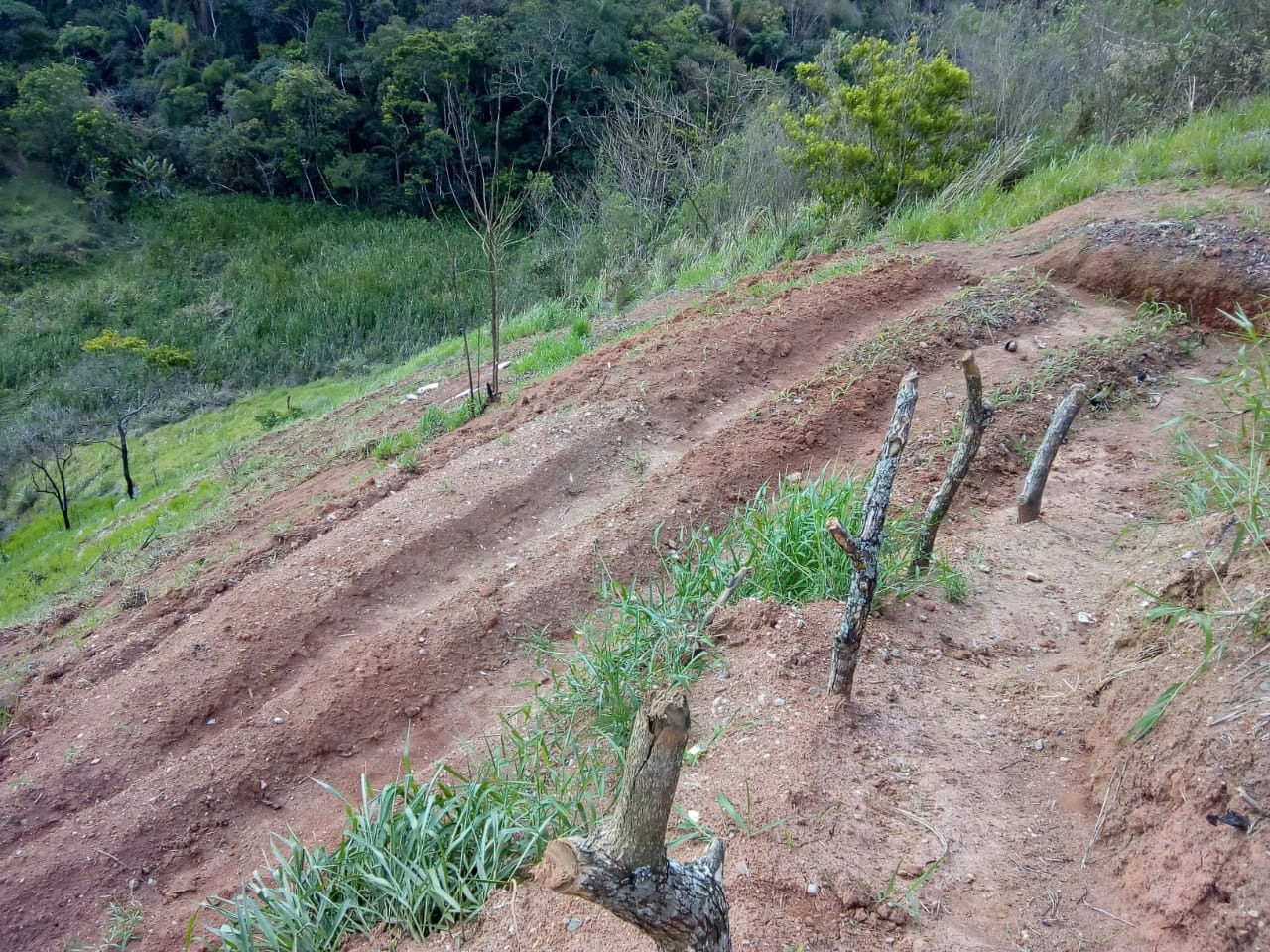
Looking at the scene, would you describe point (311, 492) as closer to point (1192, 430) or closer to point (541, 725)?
point (541, 725)

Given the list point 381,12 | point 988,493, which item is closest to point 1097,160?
point 988,493

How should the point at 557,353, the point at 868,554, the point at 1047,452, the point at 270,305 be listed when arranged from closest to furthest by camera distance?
the point at 868,554, the point at 1047,452, the point at 557,353, the point at 270,305

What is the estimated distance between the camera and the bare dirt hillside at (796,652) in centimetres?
187

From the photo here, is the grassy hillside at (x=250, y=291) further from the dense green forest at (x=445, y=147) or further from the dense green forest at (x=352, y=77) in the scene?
the dense green forest at (x=352, y=77)

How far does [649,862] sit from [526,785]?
3.73 ft

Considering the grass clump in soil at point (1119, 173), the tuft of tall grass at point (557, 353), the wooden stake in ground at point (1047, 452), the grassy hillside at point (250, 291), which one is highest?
the grass clump in soil at point (1119, 173)

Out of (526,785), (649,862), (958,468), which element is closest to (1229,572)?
(958,468)

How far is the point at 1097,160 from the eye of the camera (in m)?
7.21

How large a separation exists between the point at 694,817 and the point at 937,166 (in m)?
7.84

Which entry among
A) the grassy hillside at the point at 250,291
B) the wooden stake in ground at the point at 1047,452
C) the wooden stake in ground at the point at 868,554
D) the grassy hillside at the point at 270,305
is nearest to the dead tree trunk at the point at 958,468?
the wooden stake in ground at the point at 1047,452

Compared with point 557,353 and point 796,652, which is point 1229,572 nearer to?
point 796,652

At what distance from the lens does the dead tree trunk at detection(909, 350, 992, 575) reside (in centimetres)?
279

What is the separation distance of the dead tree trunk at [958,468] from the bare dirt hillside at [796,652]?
21cm

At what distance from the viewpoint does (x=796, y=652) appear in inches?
103
